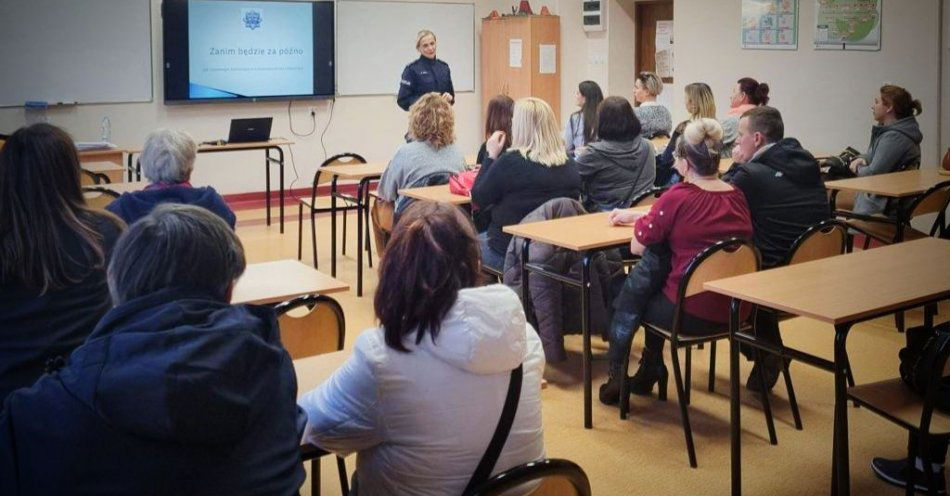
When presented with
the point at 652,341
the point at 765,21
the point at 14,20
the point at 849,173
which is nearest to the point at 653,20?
the point at 765,21

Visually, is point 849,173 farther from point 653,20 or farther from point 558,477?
point 558,477

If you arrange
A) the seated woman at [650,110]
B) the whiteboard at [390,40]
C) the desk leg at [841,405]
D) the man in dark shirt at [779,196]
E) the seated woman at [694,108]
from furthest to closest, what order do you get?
Result: the whiteboard at [390,40]
the seated woman at [650,110]
the seated woman at [694,108]
the man in dark shirt at [779,196]
the desk leg at [841,405]

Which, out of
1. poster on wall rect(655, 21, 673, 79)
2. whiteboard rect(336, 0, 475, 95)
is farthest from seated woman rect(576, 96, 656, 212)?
whiteboard rect(336, 0, 475, 95)

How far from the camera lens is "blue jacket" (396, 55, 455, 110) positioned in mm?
8961

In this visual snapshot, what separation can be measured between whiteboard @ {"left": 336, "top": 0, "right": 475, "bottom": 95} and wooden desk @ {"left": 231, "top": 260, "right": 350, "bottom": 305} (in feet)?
21.9

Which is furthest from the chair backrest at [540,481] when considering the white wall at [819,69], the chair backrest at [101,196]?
the white wall at [819,69]

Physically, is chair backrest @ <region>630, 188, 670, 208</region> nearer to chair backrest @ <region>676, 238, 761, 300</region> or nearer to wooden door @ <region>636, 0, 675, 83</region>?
chair backrest @ <region>676, 238, 761, 300</region>

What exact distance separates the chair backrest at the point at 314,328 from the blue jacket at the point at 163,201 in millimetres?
928

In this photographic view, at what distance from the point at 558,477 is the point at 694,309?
188 centimetres

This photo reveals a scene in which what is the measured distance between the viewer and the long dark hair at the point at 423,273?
2.00 metres

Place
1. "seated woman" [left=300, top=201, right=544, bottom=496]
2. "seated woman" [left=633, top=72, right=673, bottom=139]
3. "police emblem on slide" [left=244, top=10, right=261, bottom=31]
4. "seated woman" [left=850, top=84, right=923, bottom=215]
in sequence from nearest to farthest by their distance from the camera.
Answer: "seated woman" [left=300, top=201, right=544, bottom=496] → "seated woman" [left=850, top=84, right=923, bottom=215] → "seated woman" [left=633, top=72, right=673, bottom=139] → "police emblem on slide" [left=244, top=10, right=261, bottom=31]

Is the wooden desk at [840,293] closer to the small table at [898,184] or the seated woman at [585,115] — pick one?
the small table at [898,184]

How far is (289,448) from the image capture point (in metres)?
1.76

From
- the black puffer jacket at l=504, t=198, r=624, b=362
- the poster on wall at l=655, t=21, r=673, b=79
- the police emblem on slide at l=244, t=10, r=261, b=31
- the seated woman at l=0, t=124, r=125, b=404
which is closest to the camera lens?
the seated woman at l=0, t=124, r=125, b=404
